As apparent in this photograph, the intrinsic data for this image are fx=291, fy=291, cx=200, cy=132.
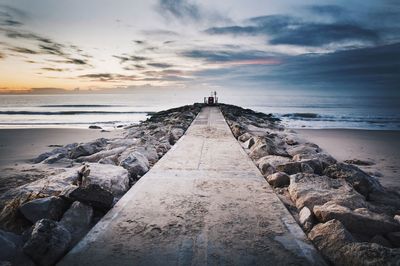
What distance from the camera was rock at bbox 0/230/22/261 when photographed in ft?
6.93

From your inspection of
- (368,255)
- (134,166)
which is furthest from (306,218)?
(134,166)

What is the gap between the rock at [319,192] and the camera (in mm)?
3139

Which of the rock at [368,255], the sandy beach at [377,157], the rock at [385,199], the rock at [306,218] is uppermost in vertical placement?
the rock at [368,255]

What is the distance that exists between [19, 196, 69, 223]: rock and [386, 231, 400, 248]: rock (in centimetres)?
300

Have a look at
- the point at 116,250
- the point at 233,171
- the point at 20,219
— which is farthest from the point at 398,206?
the point at 20,219

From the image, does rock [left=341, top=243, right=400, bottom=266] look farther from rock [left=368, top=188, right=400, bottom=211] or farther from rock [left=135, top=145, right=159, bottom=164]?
rock [left=135, top=145, right=159, bottom=164]

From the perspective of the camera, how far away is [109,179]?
3629 mm

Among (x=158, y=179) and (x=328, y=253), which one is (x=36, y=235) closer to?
(x=158, y=179)

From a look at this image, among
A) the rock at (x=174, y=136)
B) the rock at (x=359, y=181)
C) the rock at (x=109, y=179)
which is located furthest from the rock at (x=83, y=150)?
the rock at (x=359, y=181)

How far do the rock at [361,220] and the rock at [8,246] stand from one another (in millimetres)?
2618

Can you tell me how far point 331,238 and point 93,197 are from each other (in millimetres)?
2189

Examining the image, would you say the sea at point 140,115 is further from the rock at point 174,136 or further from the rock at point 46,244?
the rock at point 46,244

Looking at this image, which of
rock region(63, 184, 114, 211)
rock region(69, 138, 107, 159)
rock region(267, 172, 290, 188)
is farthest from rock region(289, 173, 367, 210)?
rock region(69, 138, 107, 159)

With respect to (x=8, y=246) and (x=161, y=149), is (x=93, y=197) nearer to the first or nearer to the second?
(x=8, y=246)
